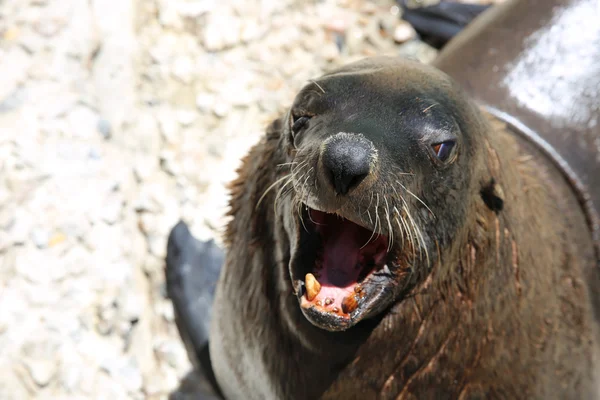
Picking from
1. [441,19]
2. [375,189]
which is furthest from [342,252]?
[441,19]

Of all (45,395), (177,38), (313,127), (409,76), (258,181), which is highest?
(409,76)

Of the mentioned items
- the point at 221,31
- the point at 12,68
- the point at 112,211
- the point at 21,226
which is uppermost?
the point at 221,31

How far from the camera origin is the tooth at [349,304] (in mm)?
2309

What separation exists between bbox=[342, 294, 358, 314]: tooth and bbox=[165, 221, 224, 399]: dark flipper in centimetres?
180

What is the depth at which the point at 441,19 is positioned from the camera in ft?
18.9

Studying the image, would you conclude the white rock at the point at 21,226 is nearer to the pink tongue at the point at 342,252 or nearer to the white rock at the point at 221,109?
the white rock at the point at 221,109

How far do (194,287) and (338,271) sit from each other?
1919 millimetres

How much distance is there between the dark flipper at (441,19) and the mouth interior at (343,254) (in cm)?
354

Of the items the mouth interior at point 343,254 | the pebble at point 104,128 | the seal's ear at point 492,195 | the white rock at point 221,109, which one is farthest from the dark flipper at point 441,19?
the mouth interior at point 343,254

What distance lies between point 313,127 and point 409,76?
364mm

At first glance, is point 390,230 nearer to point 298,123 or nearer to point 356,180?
point 356,180

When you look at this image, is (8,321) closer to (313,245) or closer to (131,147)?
(131,147)

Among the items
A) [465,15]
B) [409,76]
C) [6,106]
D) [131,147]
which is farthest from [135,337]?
[465,15]

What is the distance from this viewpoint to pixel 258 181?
2.79m
